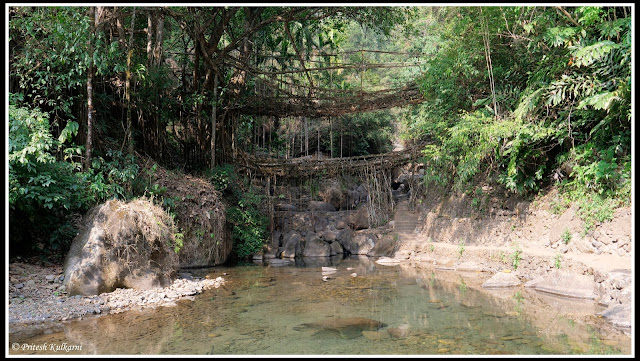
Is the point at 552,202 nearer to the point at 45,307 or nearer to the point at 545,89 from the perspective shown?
the point at 545,89

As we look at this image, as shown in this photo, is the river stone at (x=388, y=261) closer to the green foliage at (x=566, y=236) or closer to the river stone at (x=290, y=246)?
the river stone at (x=290, y=246)

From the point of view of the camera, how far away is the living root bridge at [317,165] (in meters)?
12.8

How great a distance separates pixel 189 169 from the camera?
1142 cm

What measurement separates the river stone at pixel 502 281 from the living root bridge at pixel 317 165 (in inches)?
231

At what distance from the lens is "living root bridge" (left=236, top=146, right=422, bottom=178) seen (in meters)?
12.8

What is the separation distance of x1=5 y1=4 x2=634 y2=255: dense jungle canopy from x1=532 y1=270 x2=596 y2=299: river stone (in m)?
1.24

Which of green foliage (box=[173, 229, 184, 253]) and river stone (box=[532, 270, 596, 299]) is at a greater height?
green foliage (box=[173, 229, 184, 253])

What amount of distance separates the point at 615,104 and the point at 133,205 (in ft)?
24.1

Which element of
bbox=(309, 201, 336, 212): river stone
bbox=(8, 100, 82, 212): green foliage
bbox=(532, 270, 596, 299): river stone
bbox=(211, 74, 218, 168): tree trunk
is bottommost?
bbox=(532, 270, 596, 299): river stone

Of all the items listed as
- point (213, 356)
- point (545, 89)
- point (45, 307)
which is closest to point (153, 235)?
point (45, 307)

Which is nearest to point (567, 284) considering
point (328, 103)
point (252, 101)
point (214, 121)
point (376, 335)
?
point (376, 335)

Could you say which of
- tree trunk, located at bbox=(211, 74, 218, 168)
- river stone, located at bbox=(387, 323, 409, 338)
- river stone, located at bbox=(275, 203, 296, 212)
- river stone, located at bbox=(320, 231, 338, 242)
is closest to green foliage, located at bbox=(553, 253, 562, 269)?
river stone, located at bbox=(387, 323, 409, 338)

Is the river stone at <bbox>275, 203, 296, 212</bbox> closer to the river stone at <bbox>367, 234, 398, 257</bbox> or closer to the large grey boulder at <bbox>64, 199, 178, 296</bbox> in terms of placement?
the river stone at <bbox>367, 234, 398, 257</bbox>

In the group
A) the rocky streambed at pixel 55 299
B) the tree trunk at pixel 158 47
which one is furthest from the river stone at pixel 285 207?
the rocky streambed at pixel 55 299
